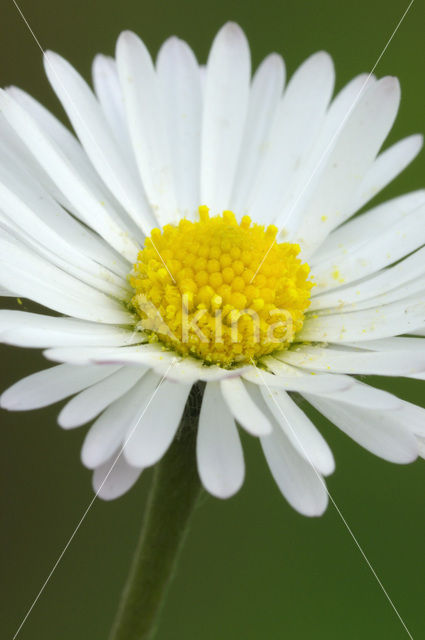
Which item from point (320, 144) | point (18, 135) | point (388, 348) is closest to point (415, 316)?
point (388, 348)

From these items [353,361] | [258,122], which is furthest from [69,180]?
[353,361]

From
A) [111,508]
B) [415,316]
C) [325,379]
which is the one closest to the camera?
[325,379]

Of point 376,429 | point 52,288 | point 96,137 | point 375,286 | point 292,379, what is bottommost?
point 376,429

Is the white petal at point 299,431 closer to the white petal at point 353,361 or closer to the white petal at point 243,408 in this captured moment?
the white petal at point 243,408

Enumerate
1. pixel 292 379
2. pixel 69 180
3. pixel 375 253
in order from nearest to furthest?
pixel 292 379 → pixel 69 180 → pixel 375 253

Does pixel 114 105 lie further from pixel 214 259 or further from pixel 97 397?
pixel 97 397

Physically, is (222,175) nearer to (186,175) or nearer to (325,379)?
(186,175)

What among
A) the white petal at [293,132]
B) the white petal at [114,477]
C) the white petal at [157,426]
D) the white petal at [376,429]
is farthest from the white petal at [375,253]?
the white petal at [114,477]
